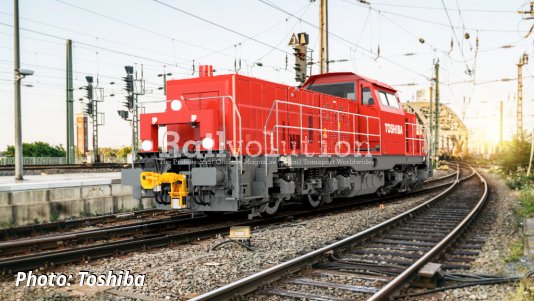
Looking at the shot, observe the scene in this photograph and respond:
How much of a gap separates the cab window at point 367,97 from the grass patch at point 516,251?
21.5 ft

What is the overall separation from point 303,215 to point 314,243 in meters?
3.42

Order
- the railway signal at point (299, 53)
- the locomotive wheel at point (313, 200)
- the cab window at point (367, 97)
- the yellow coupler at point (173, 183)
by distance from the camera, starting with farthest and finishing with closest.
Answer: the railway signal at point (299, 53), the cab window at point (367, 97), the locomotive wheel at point (313, 200), the yellow coupler at point (173, 183)

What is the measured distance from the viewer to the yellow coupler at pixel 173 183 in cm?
867

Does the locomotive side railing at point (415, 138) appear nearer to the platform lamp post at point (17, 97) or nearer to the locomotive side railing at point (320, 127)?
the locomotive side railing at point (320, 127)

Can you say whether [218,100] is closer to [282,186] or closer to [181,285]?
[282,186]

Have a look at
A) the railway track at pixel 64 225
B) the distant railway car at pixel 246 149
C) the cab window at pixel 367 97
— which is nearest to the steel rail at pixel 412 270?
the distant railway car at pixel 246 149

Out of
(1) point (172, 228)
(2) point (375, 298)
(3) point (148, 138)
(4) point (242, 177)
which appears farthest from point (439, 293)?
(3) point (148, 138)

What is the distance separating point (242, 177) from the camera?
8.78 meters

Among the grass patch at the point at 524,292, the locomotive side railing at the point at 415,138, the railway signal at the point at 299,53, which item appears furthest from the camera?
the railway signal at the point at 299,53

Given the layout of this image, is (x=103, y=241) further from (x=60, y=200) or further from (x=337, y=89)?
(x=337, y=89)

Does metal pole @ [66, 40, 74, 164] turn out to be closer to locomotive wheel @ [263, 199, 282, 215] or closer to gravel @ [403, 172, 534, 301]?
locomotive wheel @ [263, 199, 282, 215]

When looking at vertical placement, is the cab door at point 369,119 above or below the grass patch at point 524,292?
above

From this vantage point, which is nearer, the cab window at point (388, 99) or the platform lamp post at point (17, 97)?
the platform lamp post at point (17, 97)

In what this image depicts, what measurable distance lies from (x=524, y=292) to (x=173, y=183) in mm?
5947
